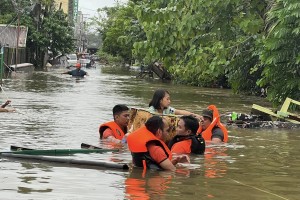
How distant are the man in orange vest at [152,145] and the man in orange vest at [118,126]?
9.28 feet

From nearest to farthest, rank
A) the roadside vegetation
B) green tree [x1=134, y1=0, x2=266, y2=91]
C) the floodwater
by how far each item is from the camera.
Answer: the floodwater, the roadside vegetation, green tree [x1=134, y1=0, x2=266, y2=91]

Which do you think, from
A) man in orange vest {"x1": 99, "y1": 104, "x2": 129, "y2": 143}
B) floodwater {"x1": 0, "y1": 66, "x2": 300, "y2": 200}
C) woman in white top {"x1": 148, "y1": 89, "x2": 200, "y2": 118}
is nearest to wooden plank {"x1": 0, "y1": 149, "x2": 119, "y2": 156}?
floodwater {"x1": 0, "y1": 66, "x2": 300, "y2": 200}

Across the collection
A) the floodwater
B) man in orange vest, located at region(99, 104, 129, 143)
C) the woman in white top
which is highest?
the woman in white top

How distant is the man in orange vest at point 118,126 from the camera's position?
41.8 ft

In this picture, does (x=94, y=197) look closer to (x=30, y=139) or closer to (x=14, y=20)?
(x=30, y=139)

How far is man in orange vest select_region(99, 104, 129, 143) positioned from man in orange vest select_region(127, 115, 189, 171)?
283cm

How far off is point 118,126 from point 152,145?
347 centimetres

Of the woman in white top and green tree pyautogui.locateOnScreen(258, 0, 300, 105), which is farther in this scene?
green tree pyautogui.locateOnScreen(258, 0, 300, 105)

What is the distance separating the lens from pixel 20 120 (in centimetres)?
1725

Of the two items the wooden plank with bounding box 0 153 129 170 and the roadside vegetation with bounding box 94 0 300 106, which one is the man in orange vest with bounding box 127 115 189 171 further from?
the roadside vegetation with bounding box 94 0 300 106

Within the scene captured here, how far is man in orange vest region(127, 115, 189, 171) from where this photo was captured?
9609mm

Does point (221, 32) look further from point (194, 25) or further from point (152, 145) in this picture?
point (152, 145)

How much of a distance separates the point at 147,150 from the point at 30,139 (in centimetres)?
449

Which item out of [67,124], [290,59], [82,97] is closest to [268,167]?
[67,124]
